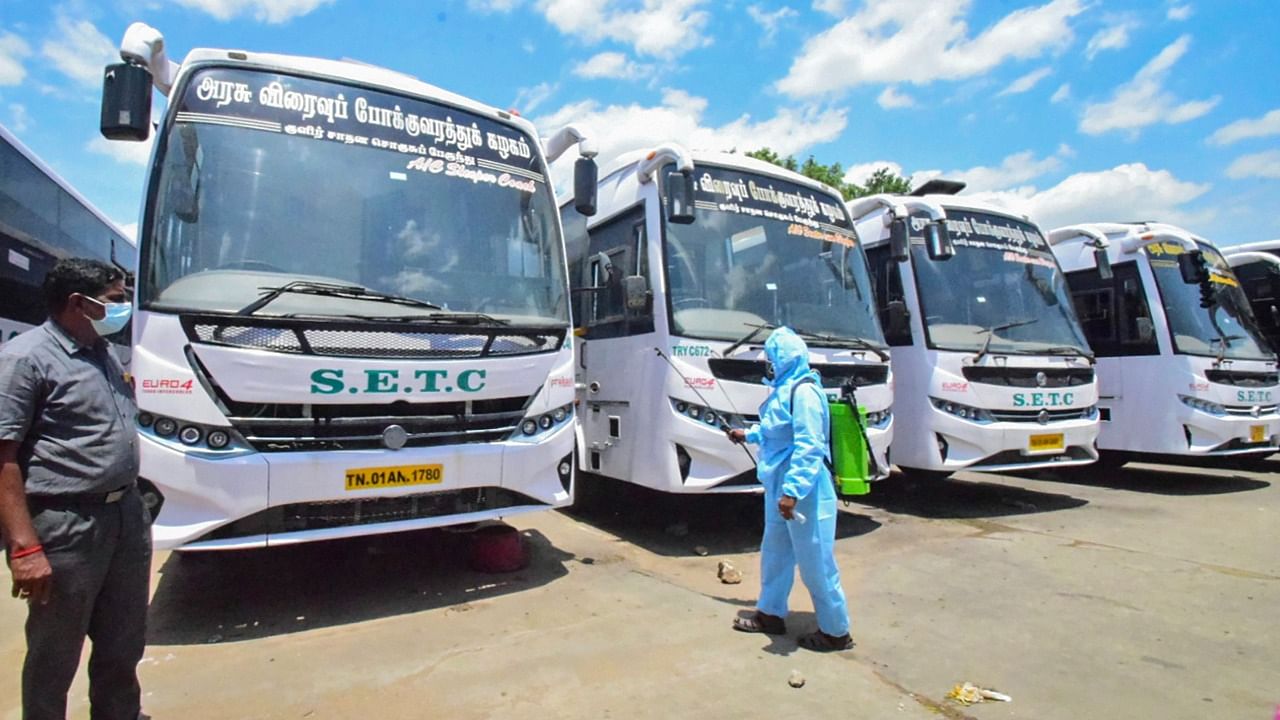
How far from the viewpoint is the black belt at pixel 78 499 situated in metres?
2.66

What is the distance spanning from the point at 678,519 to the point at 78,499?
516 centimetres

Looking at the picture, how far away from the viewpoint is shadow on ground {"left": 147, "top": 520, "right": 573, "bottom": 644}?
14.5ft

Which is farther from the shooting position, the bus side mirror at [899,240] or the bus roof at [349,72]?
the bus side mirror at [899,240]

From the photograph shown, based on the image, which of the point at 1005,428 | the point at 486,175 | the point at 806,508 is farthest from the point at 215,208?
the point at 1005,428

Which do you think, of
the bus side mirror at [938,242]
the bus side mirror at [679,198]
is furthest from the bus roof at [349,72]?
the bus side mirror at [938,242]

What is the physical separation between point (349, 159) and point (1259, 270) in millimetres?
13266

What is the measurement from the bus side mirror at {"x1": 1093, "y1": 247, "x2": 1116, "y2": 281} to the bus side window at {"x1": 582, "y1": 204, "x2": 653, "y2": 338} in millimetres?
5773

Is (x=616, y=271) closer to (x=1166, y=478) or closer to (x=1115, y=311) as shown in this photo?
(x=1115, y=311)

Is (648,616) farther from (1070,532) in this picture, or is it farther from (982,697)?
(1070,532)

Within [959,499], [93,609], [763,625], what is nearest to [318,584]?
[93,609]

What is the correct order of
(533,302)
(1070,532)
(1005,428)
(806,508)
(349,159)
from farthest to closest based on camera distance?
(1005,428)
(1070,532)
(533,302)
(349,159)
(806,508)

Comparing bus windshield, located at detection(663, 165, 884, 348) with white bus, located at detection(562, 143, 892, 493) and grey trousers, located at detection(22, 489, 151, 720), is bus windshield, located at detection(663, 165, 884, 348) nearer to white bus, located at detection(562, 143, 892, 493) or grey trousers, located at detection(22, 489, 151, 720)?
white bus, located at detection(562, 143, 892, 493)

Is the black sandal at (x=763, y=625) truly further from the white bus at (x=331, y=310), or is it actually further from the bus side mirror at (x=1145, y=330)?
the bus side mirror at (x=1145, y=330)

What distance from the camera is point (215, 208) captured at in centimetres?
431
